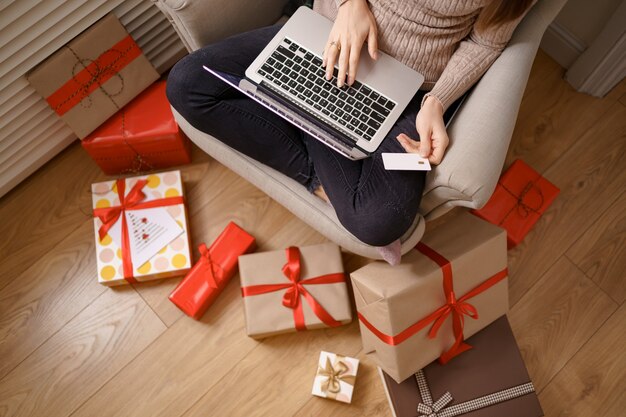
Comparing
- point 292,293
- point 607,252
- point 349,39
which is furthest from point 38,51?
A: point 607,252

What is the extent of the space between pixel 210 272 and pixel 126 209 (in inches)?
12.6

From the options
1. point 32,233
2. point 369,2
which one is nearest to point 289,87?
point 369,2

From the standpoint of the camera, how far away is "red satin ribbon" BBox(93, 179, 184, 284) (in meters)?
1.44

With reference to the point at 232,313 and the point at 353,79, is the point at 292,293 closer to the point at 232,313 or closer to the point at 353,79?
the point at 232,313

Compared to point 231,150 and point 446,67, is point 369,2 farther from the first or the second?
point 231,150

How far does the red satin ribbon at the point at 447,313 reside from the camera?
122cm

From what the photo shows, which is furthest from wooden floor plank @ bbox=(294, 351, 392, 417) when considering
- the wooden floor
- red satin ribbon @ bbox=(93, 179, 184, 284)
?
red satin ribbon @ bbox=(93, 179, 184, 284)

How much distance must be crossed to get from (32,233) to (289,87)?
3.40 feet

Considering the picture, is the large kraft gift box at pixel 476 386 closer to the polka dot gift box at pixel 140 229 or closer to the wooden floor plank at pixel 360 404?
the wooden floor plank at pixel 360 404

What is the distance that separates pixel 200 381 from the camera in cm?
145

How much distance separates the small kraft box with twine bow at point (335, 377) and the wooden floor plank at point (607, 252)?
78 cm

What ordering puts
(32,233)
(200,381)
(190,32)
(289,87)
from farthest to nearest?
(32,233) → (200,381) → (190,32) → (289,87)

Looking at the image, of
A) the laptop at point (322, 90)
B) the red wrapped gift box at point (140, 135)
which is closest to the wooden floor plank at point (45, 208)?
the red wrapped gift box at point (140, 135)

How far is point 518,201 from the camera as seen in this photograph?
59.9 inches
